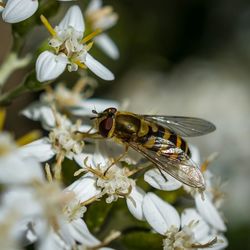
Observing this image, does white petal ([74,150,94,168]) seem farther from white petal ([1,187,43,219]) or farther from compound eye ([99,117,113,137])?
white petal ([1,187,43,219])

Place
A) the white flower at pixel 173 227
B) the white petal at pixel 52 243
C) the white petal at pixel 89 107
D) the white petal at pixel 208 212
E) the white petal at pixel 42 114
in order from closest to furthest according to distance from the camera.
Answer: the white petal at pixel 52 243
the white flower at pixel 173 227
the white petal at pixel 208 212
the white petal at pixel 42 114
the white petal at pixel 89 107

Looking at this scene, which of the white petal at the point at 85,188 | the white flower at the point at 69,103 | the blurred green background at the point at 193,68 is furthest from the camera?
the blurred green background at the point at 193,68

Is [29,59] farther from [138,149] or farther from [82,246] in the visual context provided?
[82,246]

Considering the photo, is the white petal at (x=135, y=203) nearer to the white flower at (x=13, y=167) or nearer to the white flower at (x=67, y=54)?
the white flower at (x=67, y=54)

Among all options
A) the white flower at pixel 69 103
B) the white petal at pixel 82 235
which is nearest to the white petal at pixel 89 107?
the white flower at pixel 69 103

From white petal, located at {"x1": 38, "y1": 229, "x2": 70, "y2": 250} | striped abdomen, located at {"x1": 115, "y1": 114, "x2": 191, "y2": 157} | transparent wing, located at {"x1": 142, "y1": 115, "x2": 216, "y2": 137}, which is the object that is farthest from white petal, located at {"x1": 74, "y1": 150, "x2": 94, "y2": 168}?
white petal, located at {"x1": 38, "y1": 229, "x2": 70, "y2": 250}

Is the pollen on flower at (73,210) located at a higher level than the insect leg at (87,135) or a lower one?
lower

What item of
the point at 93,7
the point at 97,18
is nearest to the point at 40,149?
the point at 97,18
